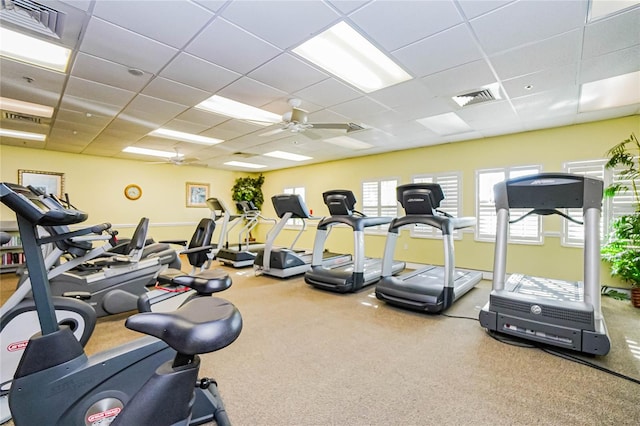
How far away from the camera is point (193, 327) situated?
2.91 ft

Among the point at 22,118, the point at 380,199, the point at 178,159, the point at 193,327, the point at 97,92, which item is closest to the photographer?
the point at 193,327

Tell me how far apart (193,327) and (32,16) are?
2872 millimetres

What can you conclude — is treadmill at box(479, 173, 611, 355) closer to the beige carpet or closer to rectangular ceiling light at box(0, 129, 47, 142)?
the beige carpet

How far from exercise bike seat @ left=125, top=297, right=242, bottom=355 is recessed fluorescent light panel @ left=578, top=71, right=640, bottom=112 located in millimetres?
4330

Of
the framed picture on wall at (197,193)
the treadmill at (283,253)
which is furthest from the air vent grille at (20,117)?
the framed picture on wall at (197,193)

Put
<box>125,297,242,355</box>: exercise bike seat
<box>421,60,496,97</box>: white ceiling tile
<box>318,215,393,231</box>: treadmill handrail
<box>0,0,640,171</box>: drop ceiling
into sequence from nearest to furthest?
<box>125,297,242,355</box>: exercise bike seat < <box>0,0,640,171</box>: drop ceiling < <box>421,60,496,97</box>: white ceiling tile < <box>318,215,393,231</box>: treadmill handrail

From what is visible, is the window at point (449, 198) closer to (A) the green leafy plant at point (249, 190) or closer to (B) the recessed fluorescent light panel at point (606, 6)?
(B) the recessed fluorescent light panel at point (606, 6)

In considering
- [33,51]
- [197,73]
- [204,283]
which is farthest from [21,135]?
[204,283]

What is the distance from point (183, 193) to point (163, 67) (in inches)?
241

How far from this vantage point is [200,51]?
103 inches

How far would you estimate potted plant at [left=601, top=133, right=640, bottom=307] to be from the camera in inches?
145

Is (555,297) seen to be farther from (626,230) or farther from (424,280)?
(626,230)

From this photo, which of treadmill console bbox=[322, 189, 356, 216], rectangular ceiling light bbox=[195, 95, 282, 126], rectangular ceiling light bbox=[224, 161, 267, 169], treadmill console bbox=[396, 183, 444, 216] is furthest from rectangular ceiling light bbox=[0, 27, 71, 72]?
rectangular ceiling light bbox=[224, 161, 267, 169]

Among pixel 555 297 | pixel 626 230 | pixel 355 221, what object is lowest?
pixel 555 297
